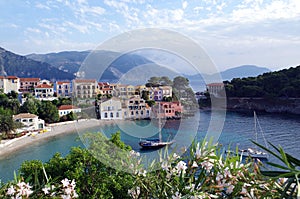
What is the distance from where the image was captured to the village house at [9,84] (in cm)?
2212

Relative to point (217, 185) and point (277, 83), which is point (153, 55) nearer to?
point (217, 185)

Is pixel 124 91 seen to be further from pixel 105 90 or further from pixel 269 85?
pixel 269 85

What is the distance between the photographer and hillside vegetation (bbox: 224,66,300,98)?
19719 millimetres

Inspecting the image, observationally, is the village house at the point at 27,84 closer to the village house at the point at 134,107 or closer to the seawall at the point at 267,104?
the seawall at the point at 267,104

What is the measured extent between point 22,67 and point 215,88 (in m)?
48.4

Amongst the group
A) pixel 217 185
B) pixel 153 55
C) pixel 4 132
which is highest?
pixel 153 55

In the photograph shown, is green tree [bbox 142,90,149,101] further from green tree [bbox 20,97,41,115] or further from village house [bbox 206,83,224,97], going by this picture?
green tree [bbox 20,97,41,115]

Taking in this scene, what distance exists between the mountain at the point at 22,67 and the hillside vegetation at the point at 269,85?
29.2 m

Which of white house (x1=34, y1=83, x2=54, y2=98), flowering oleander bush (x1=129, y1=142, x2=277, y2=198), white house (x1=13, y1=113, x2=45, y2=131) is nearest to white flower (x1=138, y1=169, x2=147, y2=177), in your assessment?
flowering oleander bush (x1=129, y1=142, x2=277, y2=198)

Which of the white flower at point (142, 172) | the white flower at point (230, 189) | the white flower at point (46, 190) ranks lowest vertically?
the white flower at point (142, 172)

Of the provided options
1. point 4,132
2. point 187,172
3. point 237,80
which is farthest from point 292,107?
point 187,172

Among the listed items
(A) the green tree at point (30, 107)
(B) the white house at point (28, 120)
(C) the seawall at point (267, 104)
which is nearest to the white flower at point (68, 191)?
(B) the white house at point (28, 120)

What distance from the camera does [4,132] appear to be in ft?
47.9

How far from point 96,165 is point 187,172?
219cm
